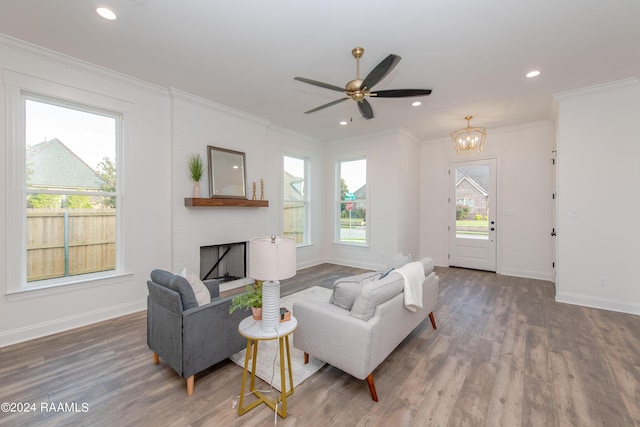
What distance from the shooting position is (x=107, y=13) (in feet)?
7.55

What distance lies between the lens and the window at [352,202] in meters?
6.22

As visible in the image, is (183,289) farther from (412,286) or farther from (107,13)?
(107,13)

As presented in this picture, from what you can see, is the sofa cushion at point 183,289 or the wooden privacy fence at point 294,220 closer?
the sofa cushion at point 183,289

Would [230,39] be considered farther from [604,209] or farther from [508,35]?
[604,209]

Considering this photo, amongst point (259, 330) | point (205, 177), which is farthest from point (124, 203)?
point (259, 330)

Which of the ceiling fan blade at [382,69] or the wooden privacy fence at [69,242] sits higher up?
the ceiling fan blade at [382,69]

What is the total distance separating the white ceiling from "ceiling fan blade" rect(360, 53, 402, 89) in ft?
1.38

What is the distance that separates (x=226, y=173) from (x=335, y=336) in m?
3.35

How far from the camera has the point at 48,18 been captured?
2.37m

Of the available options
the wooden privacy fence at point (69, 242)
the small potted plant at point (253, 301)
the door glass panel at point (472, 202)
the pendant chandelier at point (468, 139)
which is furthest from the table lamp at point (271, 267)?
Result: the door glass panel at point (472, 202)

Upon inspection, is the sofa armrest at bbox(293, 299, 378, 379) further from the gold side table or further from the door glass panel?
the door glass panel

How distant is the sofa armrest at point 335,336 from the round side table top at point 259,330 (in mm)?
286

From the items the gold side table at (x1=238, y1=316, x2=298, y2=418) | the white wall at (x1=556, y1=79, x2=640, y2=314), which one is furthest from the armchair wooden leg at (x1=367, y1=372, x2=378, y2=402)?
the white wall at (x1=556, y1=79, x2=640, y2=314)

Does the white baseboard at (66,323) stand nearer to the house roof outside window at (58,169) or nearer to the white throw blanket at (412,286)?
the house roof outside window at (58,169)
